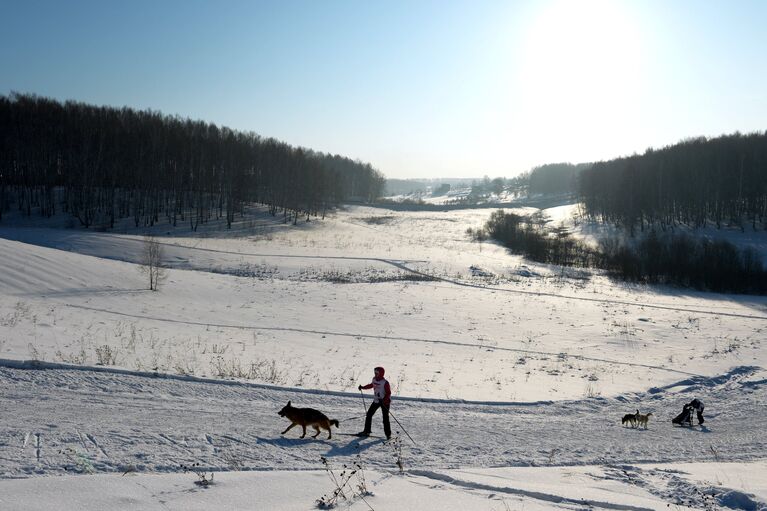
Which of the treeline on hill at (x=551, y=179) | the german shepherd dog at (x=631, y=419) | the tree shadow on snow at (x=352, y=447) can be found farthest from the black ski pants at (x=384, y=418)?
the treeline on hill at (x=551, y=179)

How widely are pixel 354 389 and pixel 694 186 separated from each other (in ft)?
280

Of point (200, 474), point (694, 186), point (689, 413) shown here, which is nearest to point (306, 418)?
point (200, 474)

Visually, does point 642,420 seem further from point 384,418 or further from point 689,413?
point 384,418

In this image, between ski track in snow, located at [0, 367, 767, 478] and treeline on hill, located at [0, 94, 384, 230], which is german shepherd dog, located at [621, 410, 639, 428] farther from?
treeline on hill, located at [0, 94, 384, 230]

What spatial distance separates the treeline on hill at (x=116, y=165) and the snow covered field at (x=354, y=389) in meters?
33.7

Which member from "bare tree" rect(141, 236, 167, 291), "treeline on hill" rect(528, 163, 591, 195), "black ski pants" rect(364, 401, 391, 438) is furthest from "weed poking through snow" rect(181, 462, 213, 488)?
"treeline on hill" rect(528, 163, 591, 195)

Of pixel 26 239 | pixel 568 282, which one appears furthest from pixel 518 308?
pixel 26 239

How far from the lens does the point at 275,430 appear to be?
9.38m

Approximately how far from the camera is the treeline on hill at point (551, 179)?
7274 inches

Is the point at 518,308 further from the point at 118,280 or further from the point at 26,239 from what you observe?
the point at 26,239

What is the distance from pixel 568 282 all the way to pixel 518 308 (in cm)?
1342

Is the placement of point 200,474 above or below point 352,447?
above

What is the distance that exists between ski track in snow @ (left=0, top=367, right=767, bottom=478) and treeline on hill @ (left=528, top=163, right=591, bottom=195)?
17969 cm

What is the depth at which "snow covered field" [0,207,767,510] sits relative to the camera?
6.94 metres
